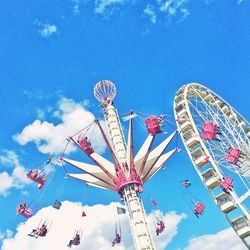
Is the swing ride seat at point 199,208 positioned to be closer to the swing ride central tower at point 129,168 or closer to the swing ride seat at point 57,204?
→ the swing ride central tower at point 129,168

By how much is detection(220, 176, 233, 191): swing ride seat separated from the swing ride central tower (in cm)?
942

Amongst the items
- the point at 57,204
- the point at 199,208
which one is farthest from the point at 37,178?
the point at 199,208

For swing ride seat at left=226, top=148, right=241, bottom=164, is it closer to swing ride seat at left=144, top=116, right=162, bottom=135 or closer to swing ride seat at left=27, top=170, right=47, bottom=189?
swing ride seat at left=144, top=116, right=162, bottom=135

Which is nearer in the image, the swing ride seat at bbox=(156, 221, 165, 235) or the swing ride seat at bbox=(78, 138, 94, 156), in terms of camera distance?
the swing ride seat at bbox=(78, 138, 94, 156)

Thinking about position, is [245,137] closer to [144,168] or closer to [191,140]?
[191,140]

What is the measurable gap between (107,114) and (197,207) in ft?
63.6

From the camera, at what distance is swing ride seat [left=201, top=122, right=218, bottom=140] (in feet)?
133

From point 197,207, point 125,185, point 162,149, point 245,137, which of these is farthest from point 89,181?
point 245,137

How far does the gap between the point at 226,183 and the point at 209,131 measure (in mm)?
6432

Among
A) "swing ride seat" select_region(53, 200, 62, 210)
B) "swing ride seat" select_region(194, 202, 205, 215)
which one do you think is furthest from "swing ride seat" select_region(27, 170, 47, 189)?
"swing ride seat" select_region(194, 202, 205, 215)

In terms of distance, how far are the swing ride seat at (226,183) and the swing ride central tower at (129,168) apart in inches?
371

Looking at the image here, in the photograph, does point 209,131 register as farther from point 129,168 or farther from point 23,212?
point 23,212

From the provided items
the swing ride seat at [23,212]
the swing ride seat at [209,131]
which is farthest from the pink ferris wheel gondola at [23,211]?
the swing ride seat at [209,131]

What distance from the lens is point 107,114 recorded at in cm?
5259
